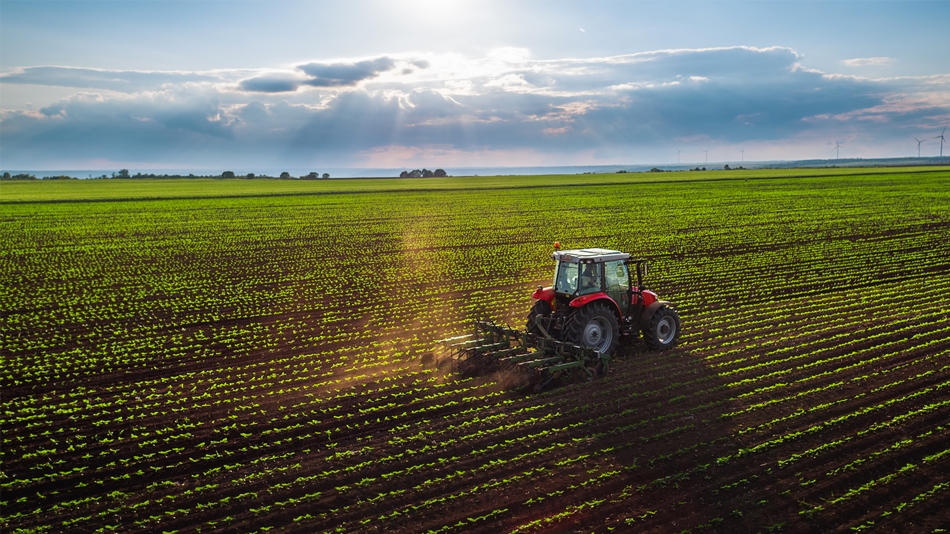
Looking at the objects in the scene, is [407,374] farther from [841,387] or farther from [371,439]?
[841,387]

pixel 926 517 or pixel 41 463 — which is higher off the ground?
pixel 41 463

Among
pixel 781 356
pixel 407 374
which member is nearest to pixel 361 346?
pixel 407 374

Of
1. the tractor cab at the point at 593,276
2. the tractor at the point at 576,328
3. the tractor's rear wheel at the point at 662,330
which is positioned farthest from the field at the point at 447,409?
the tractor cab at the point at 593,276

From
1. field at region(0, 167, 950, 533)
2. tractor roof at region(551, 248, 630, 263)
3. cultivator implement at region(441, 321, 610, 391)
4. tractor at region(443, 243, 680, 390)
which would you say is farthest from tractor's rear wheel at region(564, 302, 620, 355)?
tractor roof at region(551, 248, 630, 263)

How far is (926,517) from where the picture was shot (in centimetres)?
731

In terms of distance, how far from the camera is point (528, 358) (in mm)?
11766

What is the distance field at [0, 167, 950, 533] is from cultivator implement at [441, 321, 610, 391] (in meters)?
0.36

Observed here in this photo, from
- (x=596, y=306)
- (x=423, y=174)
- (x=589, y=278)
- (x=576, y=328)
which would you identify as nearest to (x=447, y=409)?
(x=576, y=328)

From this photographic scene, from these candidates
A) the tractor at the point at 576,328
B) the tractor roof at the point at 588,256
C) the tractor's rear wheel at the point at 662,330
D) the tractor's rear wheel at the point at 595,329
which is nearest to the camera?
the tractor at the point at 576,328

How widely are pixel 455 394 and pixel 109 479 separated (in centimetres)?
571

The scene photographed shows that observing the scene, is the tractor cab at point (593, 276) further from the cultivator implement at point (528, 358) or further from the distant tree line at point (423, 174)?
the distant tree line at point (423, 174)

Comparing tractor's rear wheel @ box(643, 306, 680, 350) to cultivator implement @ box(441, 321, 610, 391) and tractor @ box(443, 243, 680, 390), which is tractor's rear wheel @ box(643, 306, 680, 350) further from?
cultivator implement @ box(441, 321, 610, 391)

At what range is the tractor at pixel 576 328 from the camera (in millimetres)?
11637

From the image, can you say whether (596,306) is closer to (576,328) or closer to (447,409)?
(576,328)
